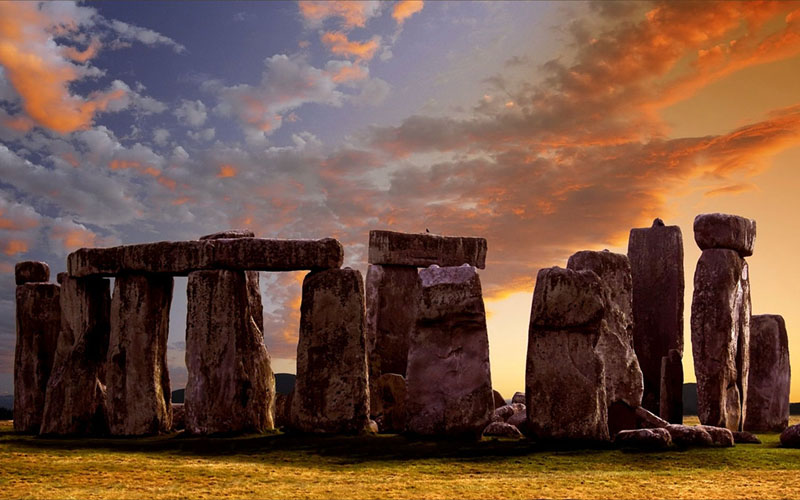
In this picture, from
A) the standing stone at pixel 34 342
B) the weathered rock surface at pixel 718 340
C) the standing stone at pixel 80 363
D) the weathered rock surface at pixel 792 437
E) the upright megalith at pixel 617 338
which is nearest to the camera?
the weathered rock surface at pixel 792 437

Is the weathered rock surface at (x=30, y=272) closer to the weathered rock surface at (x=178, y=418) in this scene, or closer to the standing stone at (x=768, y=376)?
the weathered rock surface at (x=178, y=418)

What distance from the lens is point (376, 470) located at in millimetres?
10875

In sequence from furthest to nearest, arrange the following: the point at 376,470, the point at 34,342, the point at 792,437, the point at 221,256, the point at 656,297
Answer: the point at 656,297
the point at 34,342
the point at 221,256
the point at 792,437
the point at 376,470

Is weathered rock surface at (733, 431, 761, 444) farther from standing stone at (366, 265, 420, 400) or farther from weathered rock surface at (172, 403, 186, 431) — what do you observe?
weathered rock surface at (172, 403, 186, 431)

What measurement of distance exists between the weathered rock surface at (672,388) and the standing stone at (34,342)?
36.7 feet

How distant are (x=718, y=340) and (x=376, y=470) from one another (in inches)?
323

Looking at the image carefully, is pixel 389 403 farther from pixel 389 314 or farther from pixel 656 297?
pixel 656 297

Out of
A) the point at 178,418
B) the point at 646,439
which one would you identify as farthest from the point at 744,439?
the point at 178,418

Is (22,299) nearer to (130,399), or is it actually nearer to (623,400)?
(130,399)

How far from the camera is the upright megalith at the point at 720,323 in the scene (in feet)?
53.9

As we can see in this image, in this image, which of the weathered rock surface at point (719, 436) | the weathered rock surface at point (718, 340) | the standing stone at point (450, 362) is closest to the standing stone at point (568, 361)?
the standing stone at point (450, 362)

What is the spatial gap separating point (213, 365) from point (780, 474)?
27.7 ft

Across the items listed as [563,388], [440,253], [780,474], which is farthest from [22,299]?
[780,474]

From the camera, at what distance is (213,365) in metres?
14.9
